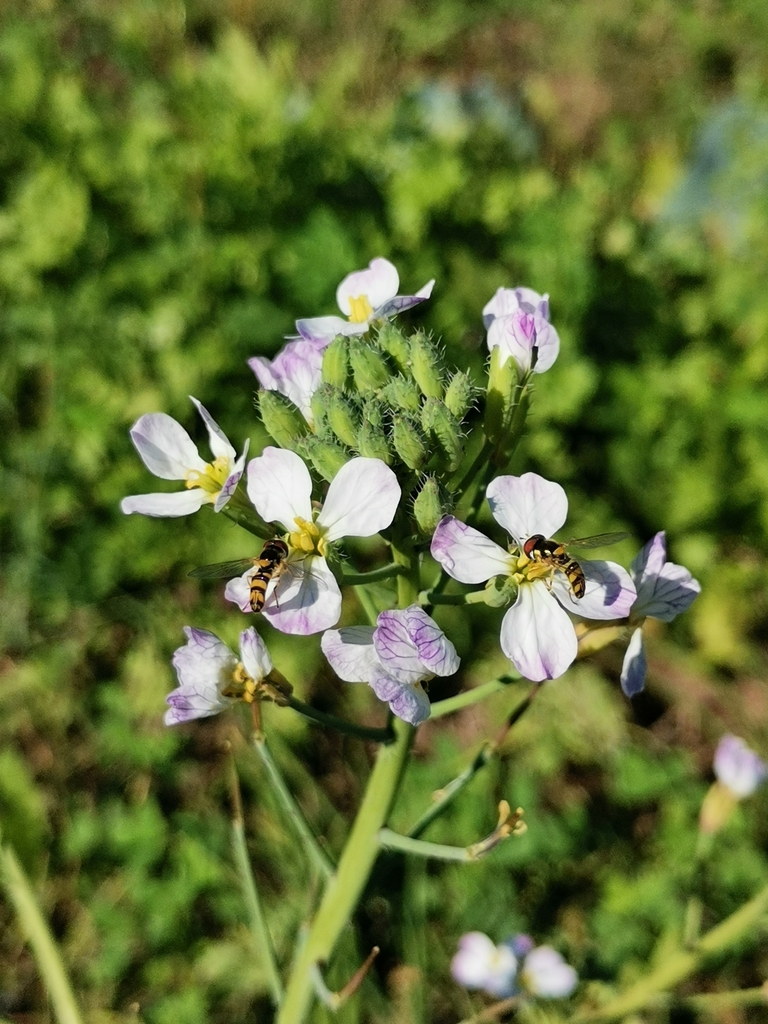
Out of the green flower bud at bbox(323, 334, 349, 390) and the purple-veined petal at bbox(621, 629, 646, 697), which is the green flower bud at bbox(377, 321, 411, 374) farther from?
the purple-veined petal at bbox(621, 629, 646, 697)

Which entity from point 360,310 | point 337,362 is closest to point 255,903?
point 337,362

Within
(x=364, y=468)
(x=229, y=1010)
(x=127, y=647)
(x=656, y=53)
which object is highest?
(x=364, y=468)

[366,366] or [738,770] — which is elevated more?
[366,366]

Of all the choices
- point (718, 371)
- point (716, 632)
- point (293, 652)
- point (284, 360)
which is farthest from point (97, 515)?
point (718, 371)

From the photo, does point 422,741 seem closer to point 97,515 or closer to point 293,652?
point 293,652

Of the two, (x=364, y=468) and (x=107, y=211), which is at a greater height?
(x=364, y=468)

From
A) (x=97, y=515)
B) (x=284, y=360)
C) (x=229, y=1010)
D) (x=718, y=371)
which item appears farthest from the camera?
(x=718, y=371)

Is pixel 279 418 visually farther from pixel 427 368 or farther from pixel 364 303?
pixel 364 303

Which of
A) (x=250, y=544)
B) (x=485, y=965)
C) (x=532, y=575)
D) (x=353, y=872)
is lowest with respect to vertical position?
(x=485, y=965)
